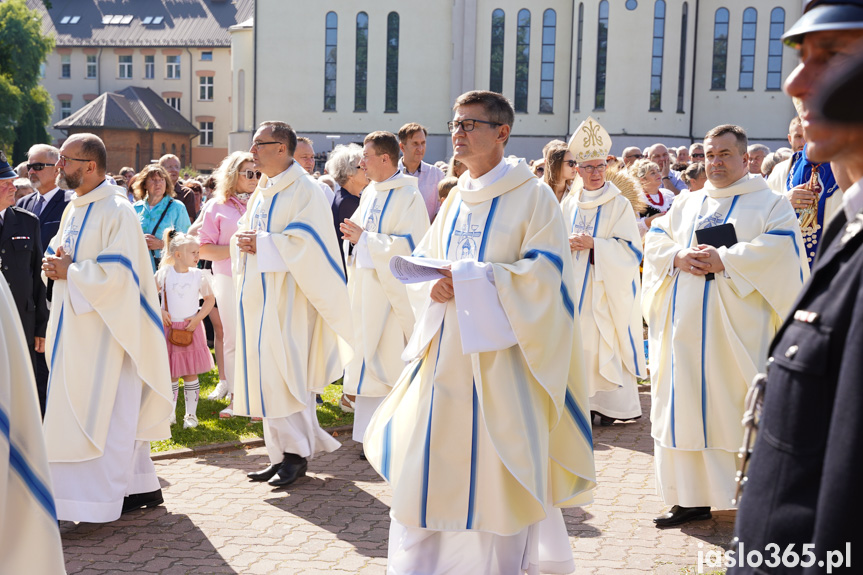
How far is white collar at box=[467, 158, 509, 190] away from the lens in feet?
15.7

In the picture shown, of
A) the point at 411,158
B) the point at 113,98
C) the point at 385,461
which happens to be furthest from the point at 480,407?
the point at 113,98

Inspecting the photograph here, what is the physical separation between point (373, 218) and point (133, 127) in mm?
53712

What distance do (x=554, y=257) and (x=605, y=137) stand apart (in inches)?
161

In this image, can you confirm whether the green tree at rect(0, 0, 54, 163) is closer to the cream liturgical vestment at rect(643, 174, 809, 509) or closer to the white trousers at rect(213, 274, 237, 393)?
the white trousers at rect(213, 274, 237, 393)

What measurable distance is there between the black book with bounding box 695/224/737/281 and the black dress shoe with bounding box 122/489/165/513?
3.78 meters

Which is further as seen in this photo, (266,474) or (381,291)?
(381,291)

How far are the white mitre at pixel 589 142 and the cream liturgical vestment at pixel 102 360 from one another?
397cm

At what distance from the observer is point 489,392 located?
453 centimetres

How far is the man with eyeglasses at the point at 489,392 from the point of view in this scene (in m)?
4.48

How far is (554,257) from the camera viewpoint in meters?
4.60

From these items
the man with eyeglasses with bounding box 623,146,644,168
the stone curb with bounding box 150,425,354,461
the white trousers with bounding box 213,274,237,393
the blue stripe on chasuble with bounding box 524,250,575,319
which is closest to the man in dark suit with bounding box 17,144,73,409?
the white trousers with bounding box 213,274,237,393

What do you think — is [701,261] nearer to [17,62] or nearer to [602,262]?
[602,262]

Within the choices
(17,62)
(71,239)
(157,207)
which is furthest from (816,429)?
(17,62)

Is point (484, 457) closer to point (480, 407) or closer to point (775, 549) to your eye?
point (480, 407)
